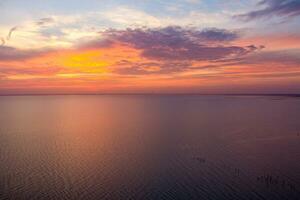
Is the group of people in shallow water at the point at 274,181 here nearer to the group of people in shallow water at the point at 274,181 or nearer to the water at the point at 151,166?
the group of people in shallow water at the point at 274,181

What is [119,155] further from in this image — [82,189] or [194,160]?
[82,189]

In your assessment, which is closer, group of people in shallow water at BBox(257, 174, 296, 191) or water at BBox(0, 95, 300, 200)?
water at BBox(0, 95, 300, 200)

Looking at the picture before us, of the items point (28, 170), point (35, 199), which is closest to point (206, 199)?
point (35, 199)

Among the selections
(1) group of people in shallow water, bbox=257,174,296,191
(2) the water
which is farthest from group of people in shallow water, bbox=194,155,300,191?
(2) the water

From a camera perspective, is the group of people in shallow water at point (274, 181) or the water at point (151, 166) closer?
the water at point (151, 166)

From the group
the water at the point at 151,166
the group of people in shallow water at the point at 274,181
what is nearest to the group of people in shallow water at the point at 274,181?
the group of people in shallow water at the point at 274,181

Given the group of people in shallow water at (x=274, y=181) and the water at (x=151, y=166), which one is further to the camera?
the group of people in shallow water at (x=274, y=181)

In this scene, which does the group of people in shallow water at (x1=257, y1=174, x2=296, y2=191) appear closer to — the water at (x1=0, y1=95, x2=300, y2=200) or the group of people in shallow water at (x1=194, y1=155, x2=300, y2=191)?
the group of people in shallow water at (x1=194, y1=155, x2=300, y2=191)

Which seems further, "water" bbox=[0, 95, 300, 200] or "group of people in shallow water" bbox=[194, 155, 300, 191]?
"group of people in shallow water" bbox=[194, 155, 300, 191]
